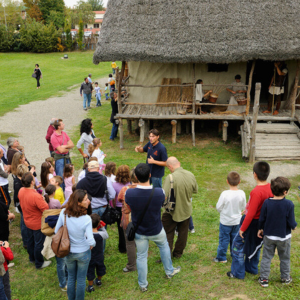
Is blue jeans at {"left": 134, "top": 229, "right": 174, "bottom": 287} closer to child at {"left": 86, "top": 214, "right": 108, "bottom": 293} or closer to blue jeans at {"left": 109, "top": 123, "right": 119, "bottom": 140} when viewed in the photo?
child at {"left": 86, "top": 214, "right": 108, "bottom": 293}

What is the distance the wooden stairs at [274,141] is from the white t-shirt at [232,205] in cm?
627

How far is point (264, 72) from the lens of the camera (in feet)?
53.8

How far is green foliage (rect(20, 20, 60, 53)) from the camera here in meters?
41.4

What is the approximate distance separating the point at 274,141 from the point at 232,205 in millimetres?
7483

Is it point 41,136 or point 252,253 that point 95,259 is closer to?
point 252,253

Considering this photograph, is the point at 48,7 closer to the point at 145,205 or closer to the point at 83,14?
the point at 83,14

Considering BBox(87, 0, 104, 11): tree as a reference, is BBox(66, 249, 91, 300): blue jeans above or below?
below

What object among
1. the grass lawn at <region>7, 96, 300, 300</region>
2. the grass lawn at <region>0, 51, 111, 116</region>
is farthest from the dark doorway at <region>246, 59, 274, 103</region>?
the grass lawn at <region>0, 51, 111, 116</region>

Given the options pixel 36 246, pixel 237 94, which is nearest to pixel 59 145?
pixel 36 246

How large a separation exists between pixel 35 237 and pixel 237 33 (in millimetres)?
9518

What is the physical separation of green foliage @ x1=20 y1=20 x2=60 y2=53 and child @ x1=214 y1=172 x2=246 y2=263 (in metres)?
41.4

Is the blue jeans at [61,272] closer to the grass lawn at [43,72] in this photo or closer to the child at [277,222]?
the child at [277,222]

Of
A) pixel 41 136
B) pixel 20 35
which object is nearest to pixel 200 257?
pixel 41 136

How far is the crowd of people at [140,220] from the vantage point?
4.50 meters
